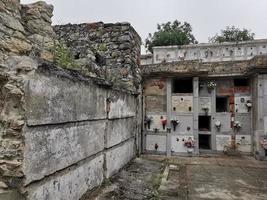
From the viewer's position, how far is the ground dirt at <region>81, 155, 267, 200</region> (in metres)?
4.42

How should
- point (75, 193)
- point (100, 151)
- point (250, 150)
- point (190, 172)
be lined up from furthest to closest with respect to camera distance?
point (250, 150) → point (190, 172) → point (100, 151) → point (75, 193)

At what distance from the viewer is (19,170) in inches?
97.0

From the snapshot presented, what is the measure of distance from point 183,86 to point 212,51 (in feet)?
49.1

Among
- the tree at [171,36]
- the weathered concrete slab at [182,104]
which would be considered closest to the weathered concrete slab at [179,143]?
the weathered concrete slab at [182,104]

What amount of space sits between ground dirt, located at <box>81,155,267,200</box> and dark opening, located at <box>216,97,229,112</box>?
2522mm

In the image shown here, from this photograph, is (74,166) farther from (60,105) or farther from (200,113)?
(200,113)

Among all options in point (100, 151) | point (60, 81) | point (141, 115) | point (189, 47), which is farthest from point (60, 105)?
point (189, 47)

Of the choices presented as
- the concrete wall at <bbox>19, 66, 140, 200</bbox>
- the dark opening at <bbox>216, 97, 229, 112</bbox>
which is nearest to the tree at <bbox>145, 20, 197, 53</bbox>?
the dark opening at <bbox>216, 97, 229, 112</bbox>

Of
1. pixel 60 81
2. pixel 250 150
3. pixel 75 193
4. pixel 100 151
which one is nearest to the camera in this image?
pixel 60 81

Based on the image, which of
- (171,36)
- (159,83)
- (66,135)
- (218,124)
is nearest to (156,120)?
(159,83)

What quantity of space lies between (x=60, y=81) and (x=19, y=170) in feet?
3.64

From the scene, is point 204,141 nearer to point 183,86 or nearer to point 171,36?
point 183,86

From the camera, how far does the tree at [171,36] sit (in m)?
30.7

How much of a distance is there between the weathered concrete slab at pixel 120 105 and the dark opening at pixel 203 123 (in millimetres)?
3440
